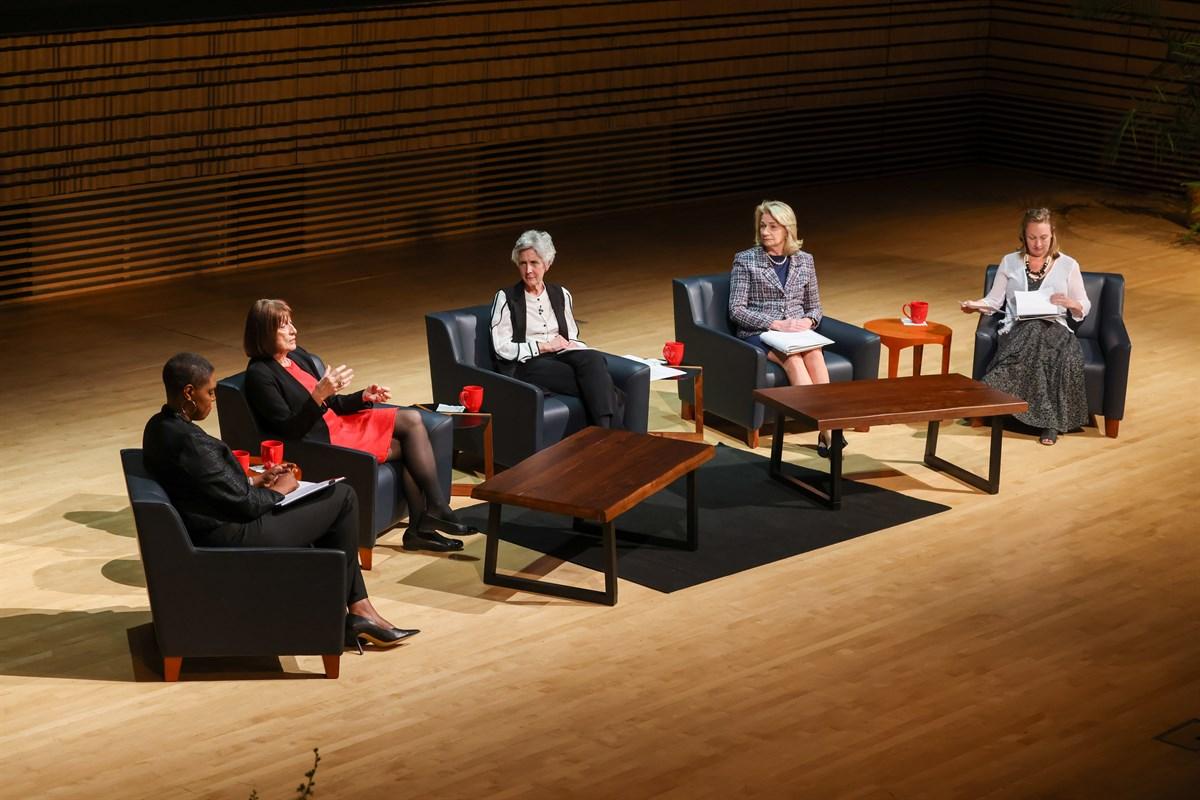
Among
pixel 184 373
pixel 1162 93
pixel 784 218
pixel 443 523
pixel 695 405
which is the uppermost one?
pixel 1162 93

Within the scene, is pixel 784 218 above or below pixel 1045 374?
above

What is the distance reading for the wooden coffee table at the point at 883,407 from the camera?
302 inches

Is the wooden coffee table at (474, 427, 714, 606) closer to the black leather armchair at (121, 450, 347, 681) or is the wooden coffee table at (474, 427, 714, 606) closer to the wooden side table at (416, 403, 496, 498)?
the wooden side table at (416, 403, 496, 498)

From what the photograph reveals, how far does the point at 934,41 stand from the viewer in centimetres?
1628

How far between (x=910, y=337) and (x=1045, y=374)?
724mm

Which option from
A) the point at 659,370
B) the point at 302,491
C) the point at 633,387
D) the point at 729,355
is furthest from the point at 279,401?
the point at 729,355

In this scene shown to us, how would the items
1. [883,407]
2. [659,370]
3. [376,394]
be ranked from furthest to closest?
[659,370] < [883,407] < [376,394]

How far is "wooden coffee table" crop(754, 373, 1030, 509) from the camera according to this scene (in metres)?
7.66

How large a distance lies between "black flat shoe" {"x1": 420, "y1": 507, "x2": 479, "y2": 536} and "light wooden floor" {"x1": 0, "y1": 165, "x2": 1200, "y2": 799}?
0.09 meters

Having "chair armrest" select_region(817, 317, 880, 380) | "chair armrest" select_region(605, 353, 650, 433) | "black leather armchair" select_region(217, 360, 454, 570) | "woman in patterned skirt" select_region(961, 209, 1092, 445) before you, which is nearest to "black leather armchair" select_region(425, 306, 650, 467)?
"chair armrest" select_region(605, 353, 650, 433)

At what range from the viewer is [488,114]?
13125 millimetres

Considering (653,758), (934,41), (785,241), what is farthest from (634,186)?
(653,758)

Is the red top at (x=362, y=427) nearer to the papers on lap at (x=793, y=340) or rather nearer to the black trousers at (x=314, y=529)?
the black trousers at (x=314, y=529)

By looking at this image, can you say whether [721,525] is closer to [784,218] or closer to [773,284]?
[773,284]
